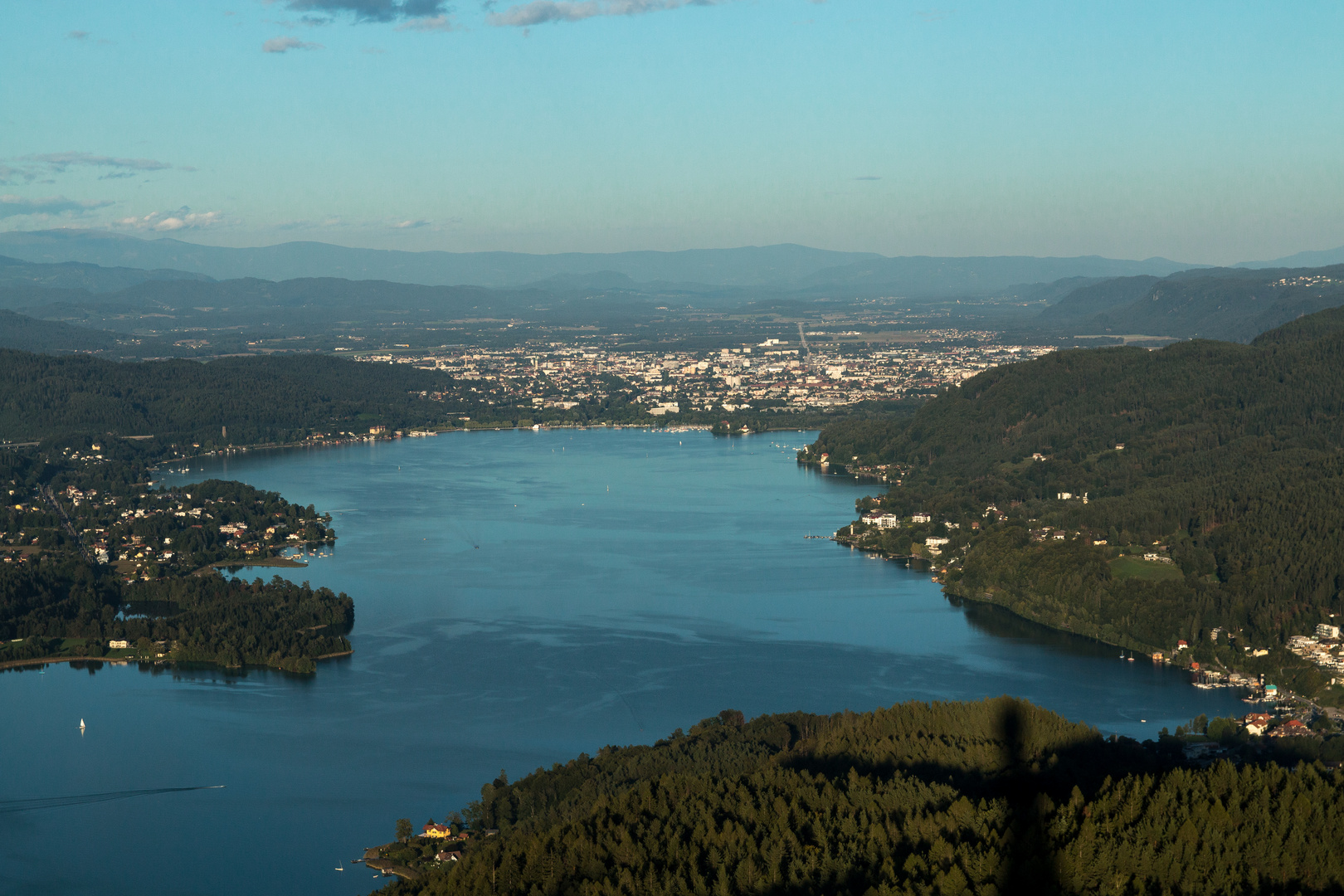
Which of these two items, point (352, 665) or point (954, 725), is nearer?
point (954, 725)

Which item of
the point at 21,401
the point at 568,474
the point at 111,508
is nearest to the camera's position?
the point at 111,508

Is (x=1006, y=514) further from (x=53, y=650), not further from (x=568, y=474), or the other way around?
(x=53, y=650)

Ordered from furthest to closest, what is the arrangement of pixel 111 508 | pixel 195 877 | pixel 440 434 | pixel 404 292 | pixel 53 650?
pixel 404 292 < pixel 440 434 < pixel 111 508 < pixel 53 650 < pixel 195 877

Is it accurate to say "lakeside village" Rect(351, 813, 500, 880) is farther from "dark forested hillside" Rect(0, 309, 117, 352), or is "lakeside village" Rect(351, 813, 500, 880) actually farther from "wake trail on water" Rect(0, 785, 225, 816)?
"dark forested hillside" Rect(0, 309, 117, 352)

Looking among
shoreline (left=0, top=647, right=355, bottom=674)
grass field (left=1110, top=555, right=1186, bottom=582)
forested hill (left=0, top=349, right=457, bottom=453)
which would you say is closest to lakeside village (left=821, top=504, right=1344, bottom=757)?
grass field (left=1110, top=555, right=1186, bottom=582)

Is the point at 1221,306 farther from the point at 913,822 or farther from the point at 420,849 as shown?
the point at 913,822

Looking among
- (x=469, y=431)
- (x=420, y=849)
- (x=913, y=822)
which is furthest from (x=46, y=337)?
(x=913, y=822)

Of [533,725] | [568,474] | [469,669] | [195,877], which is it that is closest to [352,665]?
[469,669]
